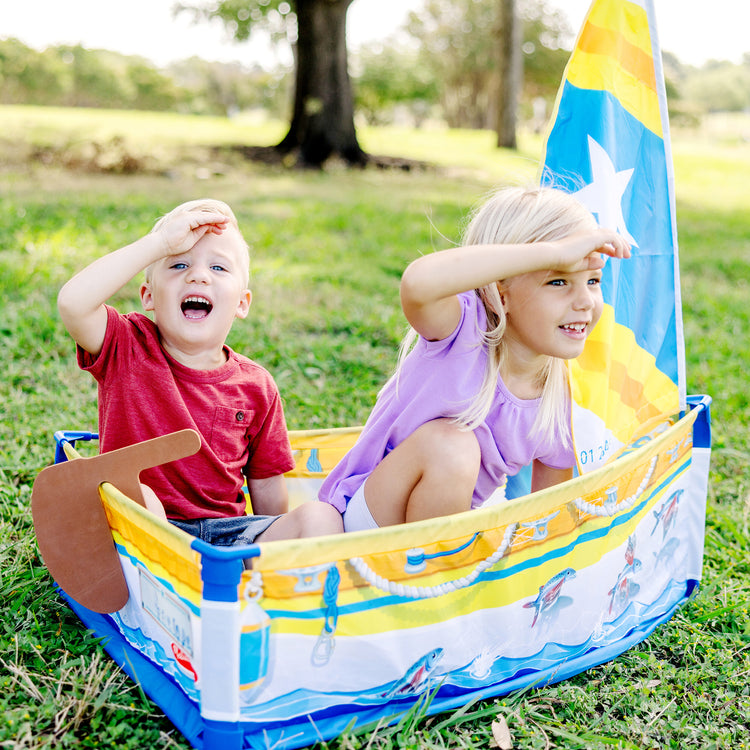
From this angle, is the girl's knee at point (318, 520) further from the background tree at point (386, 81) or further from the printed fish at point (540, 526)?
the background tree at point (386, 81)

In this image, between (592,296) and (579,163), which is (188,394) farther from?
(579,163)

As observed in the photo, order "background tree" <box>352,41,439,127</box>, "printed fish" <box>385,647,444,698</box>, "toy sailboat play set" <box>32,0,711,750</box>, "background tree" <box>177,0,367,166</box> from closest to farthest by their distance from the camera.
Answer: "toy sailboat play set" <box>32,0,711,750</box> → "printed fish" <box>385,647,444,698</box> → "background tree" <box>177,0,367,166</box> → "background tree" <box>352,41,439,127</box>

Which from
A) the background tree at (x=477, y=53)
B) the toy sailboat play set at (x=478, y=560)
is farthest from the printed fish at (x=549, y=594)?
the background tree at (x=477, y=53)

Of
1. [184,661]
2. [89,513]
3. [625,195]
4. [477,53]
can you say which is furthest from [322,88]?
[477,53]

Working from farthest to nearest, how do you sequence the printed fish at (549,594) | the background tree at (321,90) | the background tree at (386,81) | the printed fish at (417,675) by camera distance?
the background tree at (386,81), the background tree at (321,90), the printed fish at (549,594), the printed fish at (417,675)

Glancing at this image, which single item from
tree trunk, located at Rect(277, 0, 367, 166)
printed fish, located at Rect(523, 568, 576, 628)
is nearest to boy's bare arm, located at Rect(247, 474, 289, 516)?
printed fish, located at Rect(523, 568, 576, 628)

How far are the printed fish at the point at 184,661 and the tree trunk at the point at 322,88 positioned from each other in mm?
8360

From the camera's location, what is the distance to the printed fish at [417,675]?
1.61 m

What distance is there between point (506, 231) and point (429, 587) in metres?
0.80

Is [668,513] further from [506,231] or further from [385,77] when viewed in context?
[385,77]

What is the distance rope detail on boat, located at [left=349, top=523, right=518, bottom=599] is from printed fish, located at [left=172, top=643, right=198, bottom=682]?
36cm

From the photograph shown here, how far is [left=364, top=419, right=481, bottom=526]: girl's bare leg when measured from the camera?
5.79ft

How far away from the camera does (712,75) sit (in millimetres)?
68875

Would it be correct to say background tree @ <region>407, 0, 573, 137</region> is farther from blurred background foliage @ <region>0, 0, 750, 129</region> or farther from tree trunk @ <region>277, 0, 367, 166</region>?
tree trunk @ <region>277, 0, 367, 166</region>
